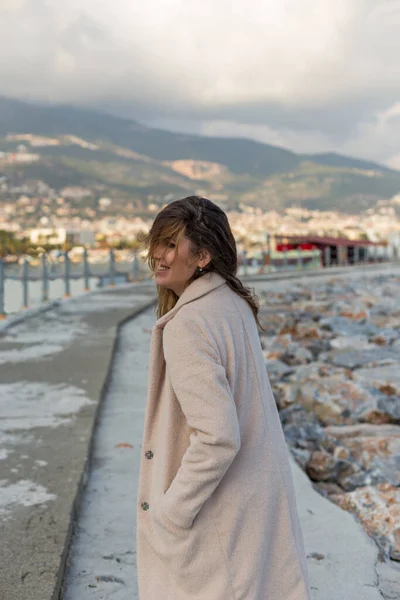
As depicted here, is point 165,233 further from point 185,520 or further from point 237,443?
point 185,520

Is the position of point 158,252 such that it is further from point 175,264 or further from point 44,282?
point 44,282

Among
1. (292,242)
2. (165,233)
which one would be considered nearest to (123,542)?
(165,233)

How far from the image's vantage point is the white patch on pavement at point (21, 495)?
2879 millimetres

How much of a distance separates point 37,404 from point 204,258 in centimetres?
320

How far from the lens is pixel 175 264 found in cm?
164

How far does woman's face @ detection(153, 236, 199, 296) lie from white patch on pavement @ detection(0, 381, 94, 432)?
2.55m

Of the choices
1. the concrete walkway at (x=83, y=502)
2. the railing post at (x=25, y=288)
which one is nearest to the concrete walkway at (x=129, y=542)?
the concrete walkway at (x=83, y=502)

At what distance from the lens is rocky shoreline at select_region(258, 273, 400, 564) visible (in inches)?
140

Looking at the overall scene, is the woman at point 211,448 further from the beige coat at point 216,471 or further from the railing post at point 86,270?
the railing post at point 86,270

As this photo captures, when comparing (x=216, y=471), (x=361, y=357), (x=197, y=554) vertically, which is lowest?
(x=361, y=357)

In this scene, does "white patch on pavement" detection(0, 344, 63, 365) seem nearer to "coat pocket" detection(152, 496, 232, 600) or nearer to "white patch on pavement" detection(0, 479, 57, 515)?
"white patch on pavement" detection(0, 479, 57, 515)

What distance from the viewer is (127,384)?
18.1 ft

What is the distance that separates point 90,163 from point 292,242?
11309 centimetres

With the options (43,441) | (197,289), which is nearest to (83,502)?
(43,441)
